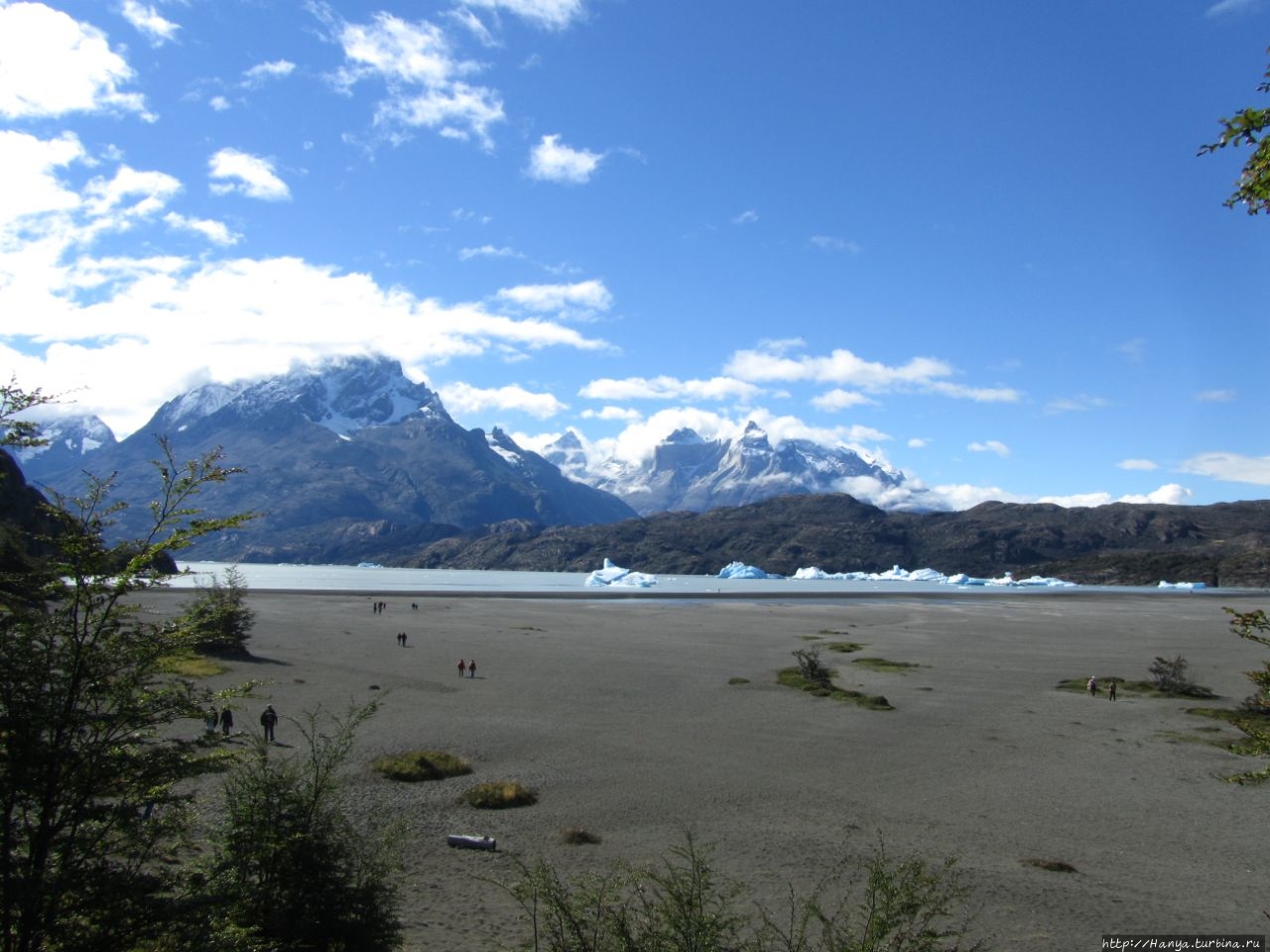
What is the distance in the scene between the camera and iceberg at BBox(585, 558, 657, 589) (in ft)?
517

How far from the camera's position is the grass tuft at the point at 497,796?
21.7 meters

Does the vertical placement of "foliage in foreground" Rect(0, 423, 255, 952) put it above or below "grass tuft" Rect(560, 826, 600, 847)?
above

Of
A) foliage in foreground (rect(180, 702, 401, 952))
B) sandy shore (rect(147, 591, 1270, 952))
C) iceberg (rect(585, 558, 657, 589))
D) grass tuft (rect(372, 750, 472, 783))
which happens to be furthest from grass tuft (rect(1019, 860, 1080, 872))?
iceberg (rect(585, 558, 657, 589))

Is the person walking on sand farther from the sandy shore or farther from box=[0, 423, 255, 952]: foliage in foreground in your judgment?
box=[0, 423, 255, 952]: foliage in foreground

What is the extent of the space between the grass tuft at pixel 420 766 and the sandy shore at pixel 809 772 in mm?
639

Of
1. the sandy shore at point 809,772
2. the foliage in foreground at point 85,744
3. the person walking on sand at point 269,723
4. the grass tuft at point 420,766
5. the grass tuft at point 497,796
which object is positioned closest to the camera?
the foliage in foreground at point 85,744

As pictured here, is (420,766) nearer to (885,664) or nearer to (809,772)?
(809,772)

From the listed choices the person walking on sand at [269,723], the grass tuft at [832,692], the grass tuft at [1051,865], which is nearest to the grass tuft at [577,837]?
the grass tuft at [1051,865]

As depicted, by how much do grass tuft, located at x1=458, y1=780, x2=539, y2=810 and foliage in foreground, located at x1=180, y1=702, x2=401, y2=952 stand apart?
9524 mm

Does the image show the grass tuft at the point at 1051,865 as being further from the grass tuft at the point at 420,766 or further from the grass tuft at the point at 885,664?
the grass tuft at the point at 885,664

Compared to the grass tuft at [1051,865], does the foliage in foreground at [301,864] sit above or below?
above

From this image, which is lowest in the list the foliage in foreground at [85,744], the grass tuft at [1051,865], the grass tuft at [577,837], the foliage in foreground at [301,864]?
the grass tuft at [577,837]

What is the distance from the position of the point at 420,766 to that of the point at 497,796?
372 centimetres

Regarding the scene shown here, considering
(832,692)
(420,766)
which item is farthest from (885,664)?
(420,766)
